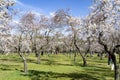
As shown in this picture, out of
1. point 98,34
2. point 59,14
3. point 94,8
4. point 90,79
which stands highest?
point 59,14

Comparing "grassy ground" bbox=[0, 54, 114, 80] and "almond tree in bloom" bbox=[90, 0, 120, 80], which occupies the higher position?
"almond tree in bloom" bbox=[90, 0, 120, 80]

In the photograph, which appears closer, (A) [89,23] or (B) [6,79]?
(B) [6,79]

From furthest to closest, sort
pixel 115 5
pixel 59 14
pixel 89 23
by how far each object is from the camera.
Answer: pixel 59 14 < pixel 89 23 < pixel 115 5

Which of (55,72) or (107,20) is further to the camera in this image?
(55,72)

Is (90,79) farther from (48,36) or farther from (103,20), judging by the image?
(48,36)

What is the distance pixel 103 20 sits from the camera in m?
30.9

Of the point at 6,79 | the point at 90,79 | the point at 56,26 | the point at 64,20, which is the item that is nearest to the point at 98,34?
the point at 90,79

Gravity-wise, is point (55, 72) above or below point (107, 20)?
below

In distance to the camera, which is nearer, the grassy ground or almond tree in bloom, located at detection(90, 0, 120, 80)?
almond tree in bloom, located at detection(90, 0, 120, 80)

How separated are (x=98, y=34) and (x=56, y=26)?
42.0 m

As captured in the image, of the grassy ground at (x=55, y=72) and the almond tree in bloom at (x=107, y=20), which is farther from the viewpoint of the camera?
the grassy ground at (x=55, y=72)

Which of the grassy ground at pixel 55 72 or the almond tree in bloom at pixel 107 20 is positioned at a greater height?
the almond tree in bloom at pixel 107 20

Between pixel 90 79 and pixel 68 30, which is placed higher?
pixel 68 30

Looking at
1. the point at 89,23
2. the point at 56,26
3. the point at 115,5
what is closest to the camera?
the point at 115,5
